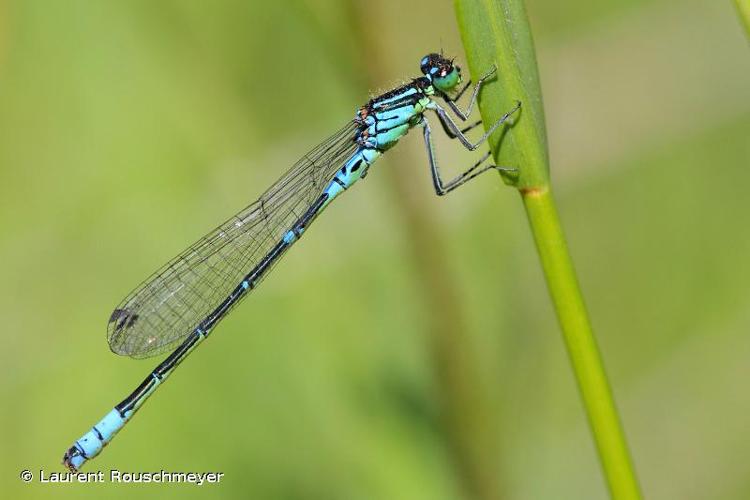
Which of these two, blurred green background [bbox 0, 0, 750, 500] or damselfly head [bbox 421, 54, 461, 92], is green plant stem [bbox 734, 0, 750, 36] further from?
damselfly head [bbox 421, 54, 461, 92]

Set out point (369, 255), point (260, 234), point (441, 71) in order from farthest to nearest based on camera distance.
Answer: point (260, 234) < point (369, 255) < point (441, 71)

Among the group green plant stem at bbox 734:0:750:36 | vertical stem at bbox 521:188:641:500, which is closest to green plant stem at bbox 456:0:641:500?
vertical stem at bbox 521:188:641:500

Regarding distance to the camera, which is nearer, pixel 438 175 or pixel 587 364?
pixel 587 364

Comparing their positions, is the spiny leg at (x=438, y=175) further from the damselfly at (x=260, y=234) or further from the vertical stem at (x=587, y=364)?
the vertical stem at (x=587, y=364)

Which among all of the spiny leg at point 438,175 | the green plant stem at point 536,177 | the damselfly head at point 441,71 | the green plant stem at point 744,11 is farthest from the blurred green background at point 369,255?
the green plant stem at point 744,11

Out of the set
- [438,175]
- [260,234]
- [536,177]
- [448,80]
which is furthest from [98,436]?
[536,177]

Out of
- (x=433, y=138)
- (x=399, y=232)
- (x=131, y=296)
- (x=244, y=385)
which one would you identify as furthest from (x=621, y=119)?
(x=131, y=296)

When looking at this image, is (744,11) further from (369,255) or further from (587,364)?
(369,255)
